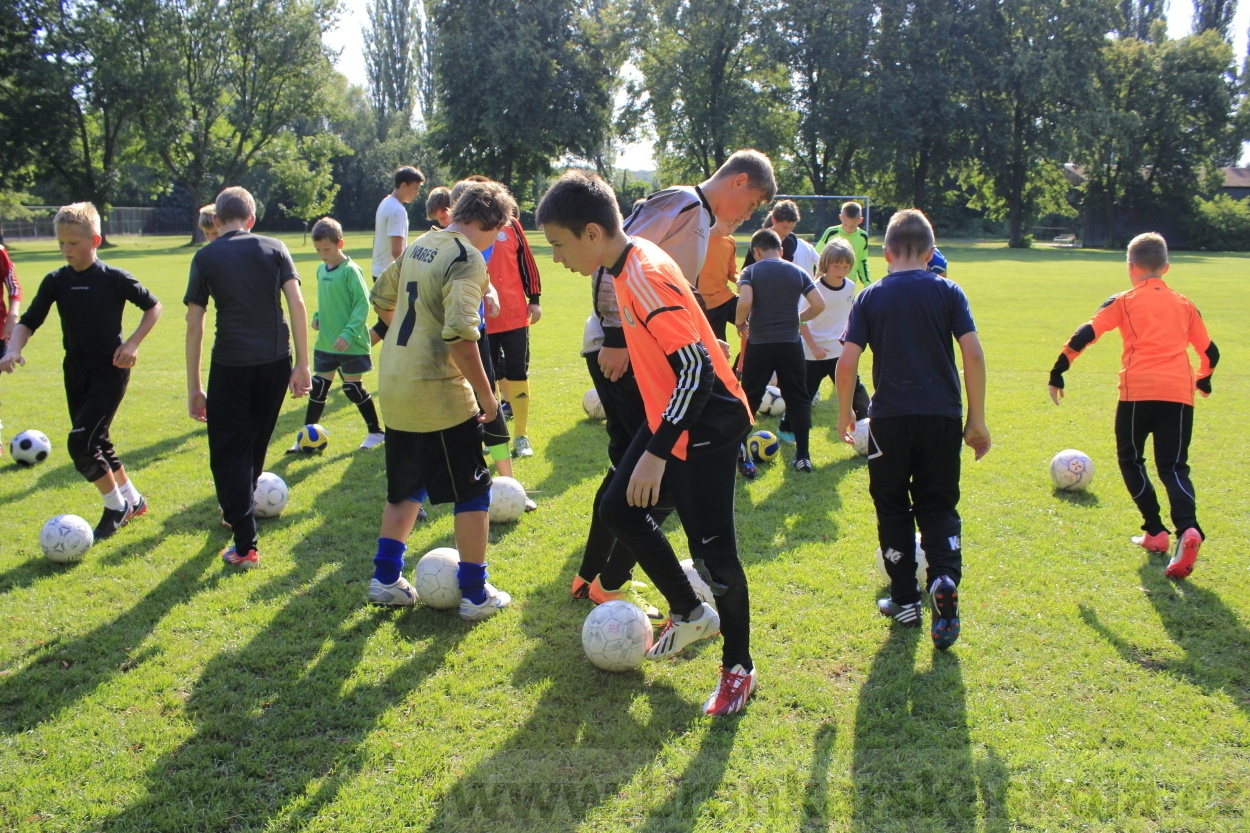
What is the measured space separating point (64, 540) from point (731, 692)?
4207 millimetres

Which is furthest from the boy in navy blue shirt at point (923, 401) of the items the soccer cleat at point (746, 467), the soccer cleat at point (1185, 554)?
the soccer cleat at point (746, 467)

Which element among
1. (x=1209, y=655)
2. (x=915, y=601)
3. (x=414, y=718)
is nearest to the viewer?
(x=414, y=718)

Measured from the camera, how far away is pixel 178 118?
45.2 meters

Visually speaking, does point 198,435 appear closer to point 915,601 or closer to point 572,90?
point 915,601

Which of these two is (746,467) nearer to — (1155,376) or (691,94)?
(1155,376)

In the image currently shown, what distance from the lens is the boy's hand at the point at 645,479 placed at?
10.0 ft

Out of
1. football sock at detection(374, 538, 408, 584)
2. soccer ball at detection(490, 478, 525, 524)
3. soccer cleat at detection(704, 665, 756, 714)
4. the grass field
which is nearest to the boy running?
the grass field

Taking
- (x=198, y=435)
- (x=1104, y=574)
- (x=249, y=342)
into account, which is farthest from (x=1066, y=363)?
(x=198, y=435)

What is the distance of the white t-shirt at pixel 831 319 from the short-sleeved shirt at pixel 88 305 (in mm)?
5514

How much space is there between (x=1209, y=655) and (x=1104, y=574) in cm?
95

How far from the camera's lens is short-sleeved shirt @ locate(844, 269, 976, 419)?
13.1ft

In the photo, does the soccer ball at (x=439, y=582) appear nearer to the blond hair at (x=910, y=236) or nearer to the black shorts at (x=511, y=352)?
the black shorts at (x=511, y=352)

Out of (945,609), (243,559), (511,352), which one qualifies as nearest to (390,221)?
(511,352)

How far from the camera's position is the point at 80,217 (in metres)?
5.13
